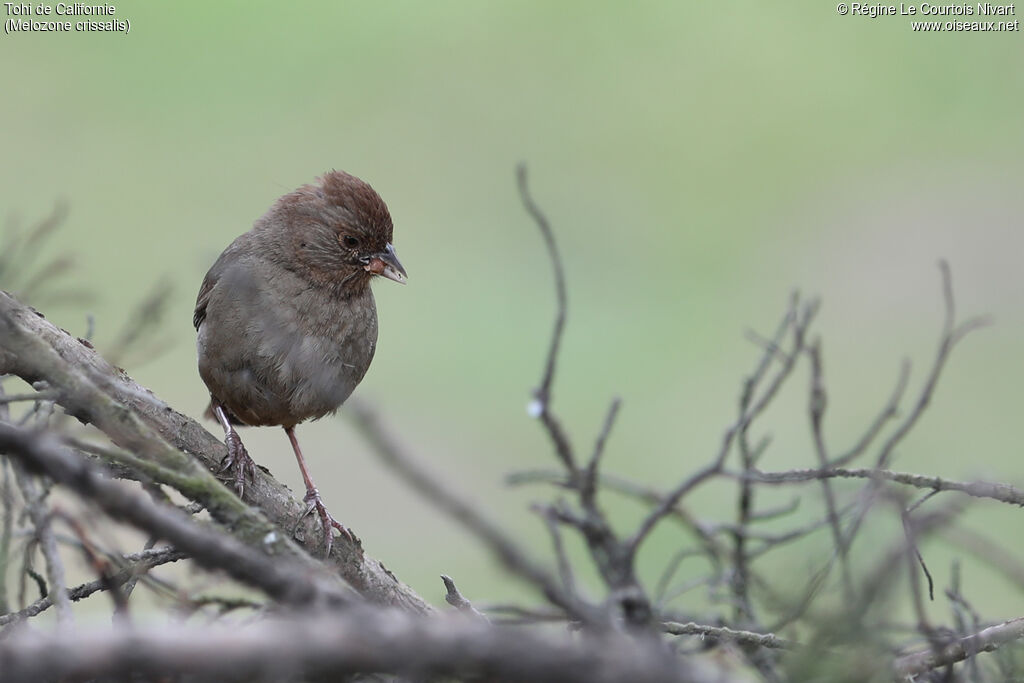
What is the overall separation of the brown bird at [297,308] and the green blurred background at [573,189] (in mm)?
3942

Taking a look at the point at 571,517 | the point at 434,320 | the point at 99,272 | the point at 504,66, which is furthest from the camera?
the point at 504,66

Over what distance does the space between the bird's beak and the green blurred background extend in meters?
3.81

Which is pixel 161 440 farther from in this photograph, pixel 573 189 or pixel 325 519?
pixel 573 189

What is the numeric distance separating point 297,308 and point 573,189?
8101 millimetres

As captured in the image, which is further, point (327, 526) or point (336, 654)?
point (327, 526)

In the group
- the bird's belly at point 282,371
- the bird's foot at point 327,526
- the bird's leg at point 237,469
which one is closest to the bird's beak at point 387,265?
the bird's belly at point 282,371

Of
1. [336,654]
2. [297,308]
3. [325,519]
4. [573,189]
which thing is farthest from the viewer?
[573,189]

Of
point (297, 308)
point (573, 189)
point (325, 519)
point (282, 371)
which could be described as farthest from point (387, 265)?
point (573, 189)

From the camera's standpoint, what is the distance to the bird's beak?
15.6 feet

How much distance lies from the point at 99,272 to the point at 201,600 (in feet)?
27.0

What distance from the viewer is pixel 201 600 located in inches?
87.7

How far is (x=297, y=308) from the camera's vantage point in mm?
4453

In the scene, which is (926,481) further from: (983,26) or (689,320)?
(983,26)

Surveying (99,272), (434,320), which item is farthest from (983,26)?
(99,272)
